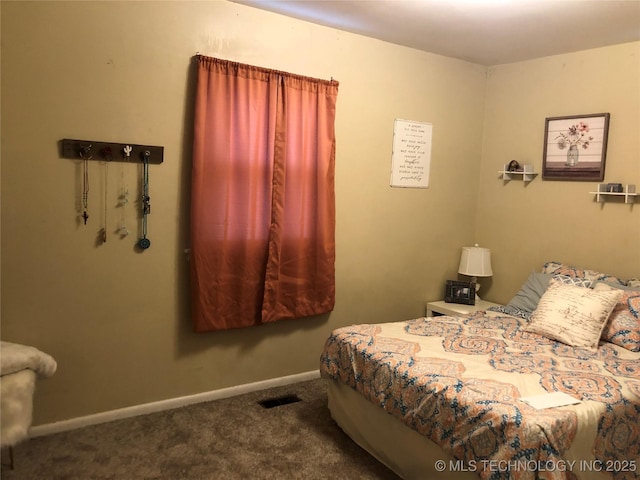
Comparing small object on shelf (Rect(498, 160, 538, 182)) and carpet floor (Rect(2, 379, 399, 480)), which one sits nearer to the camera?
carpet floor (Rect(2, 379, 399, 480))

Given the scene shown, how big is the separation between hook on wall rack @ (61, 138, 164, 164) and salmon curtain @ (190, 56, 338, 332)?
23 cm

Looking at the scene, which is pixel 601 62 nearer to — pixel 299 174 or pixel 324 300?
pixel 299 174

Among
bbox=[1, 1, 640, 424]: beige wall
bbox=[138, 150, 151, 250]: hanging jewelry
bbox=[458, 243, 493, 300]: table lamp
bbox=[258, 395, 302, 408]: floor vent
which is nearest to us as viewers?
bbox=[1, 1, 640, 424]: beige wall

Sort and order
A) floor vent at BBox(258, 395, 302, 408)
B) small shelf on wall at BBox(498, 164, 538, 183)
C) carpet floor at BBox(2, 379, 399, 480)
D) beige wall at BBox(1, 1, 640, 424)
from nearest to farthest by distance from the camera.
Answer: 1. carpet floor at BBox(2, 379, 399, 480)
2. beige wall at BBox(1, 1, 640, 424)
3. floor vent at BBox(258, 395, 302, 408)
4. small shelf on wall at BBox(498, 164, 538, 183)

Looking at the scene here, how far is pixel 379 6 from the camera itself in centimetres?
286

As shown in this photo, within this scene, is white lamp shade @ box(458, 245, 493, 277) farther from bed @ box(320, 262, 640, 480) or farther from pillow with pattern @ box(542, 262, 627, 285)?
bed @ box(320, 262, 640, 480)

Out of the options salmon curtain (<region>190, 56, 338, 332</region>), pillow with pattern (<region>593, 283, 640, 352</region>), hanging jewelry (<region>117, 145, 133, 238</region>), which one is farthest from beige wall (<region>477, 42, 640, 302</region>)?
hanging jewelry (<region>117, 145, 133, 238</region>)

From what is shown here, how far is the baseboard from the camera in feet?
8.66

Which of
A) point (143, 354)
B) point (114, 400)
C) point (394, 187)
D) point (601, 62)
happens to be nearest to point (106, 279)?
point (143, 354)

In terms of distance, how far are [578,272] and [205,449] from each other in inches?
103

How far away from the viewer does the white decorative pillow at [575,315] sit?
2.78 meters

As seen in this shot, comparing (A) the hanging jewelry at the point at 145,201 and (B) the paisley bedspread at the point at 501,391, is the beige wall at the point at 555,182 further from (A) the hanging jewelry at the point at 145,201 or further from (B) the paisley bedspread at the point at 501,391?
(A) the hanging jewelry at the point at 145,201

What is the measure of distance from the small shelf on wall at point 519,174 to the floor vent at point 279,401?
7.83 feet

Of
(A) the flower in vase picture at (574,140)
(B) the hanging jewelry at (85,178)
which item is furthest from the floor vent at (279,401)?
(A) the flower in vase picture at (574,140)
